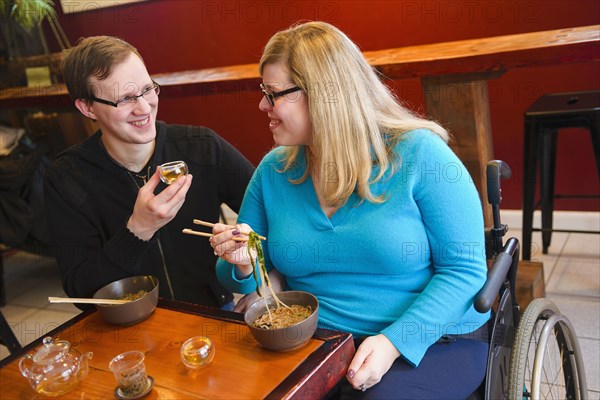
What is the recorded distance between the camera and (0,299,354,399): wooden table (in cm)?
113

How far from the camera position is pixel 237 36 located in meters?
4.07

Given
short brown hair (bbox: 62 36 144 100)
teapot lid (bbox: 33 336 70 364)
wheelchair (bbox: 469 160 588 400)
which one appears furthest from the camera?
short brown hair (bbox: 62 36 144 100)

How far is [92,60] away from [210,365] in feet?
3.44

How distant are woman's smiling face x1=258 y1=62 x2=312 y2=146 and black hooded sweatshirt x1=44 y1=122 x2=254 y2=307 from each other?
1.63 feet

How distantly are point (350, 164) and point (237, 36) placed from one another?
112 inches

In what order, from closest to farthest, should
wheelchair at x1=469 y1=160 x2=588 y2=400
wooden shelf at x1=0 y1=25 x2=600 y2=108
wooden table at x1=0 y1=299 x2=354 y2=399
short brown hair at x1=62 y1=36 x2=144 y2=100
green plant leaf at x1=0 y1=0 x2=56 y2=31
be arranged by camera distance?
wooden table at x1=0 y1=299 x2=354 y2=399 < wheelchair at x1=469 y1=160 x2=588 y2=400 < short brown hair at x1=62 y1=36 x2=144 y2=100 < wooden shelf at x1=0 y1=25 x2=600 y2=108 < green plant leaf at x1=0 y1=0 x2=56 y2=31

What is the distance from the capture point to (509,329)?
1.55 metres

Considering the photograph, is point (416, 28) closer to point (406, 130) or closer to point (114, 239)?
point (406, 130)

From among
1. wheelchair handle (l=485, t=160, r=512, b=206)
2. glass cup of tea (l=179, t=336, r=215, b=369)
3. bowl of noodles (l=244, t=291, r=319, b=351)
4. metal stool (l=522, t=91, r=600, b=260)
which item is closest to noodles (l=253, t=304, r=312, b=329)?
bowl of noodles (l=244, t=291, r=319, b=351)

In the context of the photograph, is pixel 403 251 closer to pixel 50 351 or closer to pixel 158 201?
pixel 158 201

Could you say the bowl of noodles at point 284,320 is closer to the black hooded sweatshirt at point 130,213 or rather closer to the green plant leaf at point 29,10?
the black hooded sweatshirt at point 130,213

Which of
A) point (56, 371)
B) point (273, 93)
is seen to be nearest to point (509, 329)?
point (273, 93)

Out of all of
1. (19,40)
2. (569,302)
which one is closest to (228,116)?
(19,40)

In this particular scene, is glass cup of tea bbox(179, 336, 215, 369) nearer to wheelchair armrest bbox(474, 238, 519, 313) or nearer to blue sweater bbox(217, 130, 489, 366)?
blue sweater bbox(217, 130, 489, 366)
